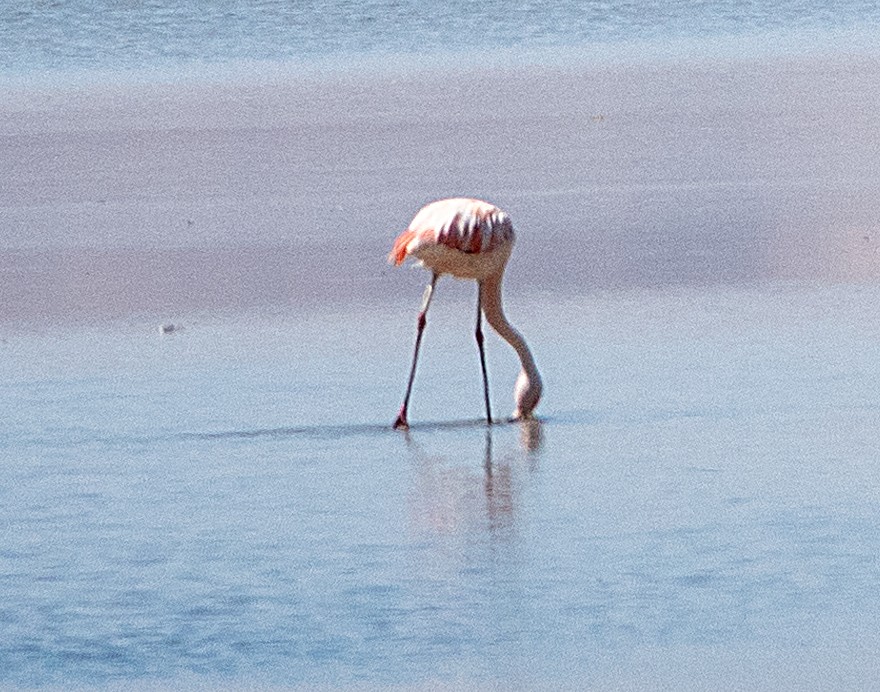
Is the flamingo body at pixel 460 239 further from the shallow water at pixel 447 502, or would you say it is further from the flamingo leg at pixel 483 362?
the shallow water at pixel 447 502

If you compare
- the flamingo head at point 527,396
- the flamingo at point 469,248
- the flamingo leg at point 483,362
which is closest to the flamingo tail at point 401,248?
the flamingo at point 469,248

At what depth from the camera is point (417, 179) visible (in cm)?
1562

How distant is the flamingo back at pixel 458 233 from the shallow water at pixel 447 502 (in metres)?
0.60

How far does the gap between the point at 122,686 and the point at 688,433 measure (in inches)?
124

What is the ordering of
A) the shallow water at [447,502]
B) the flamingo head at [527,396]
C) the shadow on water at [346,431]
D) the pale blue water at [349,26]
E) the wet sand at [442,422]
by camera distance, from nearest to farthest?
1. the shallow water at [447,502]
2. the wet sand at [442,422]
3. the shadow on water at [346,431]
4. the flamingo head at [527,396]
5. the pale blue water at [349,26]

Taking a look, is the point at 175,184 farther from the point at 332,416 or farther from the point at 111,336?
the point at 332,416

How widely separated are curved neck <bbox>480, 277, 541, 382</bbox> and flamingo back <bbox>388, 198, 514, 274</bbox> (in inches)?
7.6

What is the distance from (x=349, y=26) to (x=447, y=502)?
21337 millimetres

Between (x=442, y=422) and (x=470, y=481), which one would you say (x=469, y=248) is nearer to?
(x=442, y=422)

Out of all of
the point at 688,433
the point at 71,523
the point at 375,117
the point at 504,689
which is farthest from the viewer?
the point at 375,117

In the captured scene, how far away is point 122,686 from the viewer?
5.73m

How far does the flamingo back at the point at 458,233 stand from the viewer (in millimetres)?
9180

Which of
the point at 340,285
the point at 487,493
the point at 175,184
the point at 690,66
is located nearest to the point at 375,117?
the point at 175,184

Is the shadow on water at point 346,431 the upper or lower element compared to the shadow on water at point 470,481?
upper
